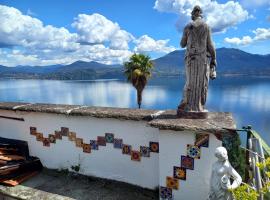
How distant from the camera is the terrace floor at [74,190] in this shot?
4633 mm

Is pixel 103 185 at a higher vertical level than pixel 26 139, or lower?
lower

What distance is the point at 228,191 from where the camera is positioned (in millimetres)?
3250

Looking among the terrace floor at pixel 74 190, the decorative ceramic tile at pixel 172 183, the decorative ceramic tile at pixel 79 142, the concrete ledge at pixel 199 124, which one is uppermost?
the concrete ledge at pixel 199 124

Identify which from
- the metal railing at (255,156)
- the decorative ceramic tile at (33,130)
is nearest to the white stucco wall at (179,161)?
the metal railing at (255,156)

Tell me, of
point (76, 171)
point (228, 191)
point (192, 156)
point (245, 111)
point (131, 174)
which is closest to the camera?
point (228, 191)

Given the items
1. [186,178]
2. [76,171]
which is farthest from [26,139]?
[186,178]

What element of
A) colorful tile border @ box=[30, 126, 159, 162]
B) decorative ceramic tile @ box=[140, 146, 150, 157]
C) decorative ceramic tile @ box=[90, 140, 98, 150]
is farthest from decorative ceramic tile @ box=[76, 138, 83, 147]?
decorative ceramic tile @ box=[140, 146, 150, 157]

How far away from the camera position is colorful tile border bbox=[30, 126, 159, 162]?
4773 millimetres

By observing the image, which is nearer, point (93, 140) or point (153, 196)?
point (153, 196)

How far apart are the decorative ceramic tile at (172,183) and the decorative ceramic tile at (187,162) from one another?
11.7 inches

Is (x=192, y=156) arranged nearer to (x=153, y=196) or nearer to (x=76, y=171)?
(x=153, y=196)

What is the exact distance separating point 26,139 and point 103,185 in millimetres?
2222

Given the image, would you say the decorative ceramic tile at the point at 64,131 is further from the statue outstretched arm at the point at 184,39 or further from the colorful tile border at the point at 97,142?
the statue outstretched arm at the point at 184,39

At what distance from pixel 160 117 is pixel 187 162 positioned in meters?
0.85
